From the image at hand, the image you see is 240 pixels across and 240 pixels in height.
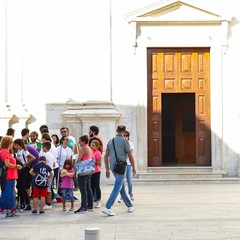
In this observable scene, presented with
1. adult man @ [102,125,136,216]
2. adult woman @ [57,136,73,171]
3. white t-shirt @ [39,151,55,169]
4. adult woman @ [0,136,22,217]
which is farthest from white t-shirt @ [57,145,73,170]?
adult woman @ [0,136,22,217]

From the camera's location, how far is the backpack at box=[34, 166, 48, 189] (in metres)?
15.1

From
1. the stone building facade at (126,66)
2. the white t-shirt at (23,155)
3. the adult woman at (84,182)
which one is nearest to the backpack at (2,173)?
the white t-shirt at (23,155)

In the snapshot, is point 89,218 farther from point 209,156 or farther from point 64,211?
point 209,156

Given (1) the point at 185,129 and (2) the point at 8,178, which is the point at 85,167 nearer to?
(2) the point at 8,178

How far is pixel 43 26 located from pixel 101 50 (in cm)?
190

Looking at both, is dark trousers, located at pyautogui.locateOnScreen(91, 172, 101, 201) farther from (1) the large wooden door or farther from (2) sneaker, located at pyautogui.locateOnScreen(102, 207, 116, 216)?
(1) the large wooden door

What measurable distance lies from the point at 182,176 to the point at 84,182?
6601 mm

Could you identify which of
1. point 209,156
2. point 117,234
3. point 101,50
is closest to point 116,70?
point 101,50

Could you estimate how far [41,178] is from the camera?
15.2m

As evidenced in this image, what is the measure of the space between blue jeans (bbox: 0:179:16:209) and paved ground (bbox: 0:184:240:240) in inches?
12.4

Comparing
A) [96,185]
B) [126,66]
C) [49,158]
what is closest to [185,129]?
[126,66]

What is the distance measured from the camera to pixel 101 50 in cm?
2136

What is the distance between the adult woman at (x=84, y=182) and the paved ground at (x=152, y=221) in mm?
Answer: 239

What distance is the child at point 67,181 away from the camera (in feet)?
50.6
